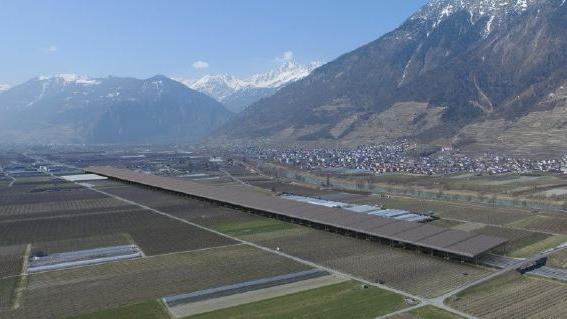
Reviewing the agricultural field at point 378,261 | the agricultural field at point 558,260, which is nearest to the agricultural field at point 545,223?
the agricultural field at point 558,260

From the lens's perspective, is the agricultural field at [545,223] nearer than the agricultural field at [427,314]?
No

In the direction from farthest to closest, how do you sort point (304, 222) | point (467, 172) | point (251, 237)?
point (467, 172) → point (304, 222) → point (251, 237)

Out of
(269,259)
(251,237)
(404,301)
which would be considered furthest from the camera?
(251,237)

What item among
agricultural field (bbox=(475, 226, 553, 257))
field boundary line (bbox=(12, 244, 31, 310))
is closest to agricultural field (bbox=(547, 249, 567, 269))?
agricultural field (bbox=(475, 226, 553, 257))

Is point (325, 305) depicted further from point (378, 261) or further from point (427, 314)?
point (378, 261)

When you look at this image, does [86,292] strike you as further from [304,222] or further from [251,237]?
[304,222]

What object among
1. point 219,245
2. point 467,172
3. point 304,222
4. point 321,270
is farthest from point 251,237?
point 467,172

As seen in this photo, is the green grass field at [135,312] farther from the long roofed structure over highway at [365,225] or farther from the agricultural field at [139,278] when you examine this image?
the long roofed structure over highway at [365,225]
